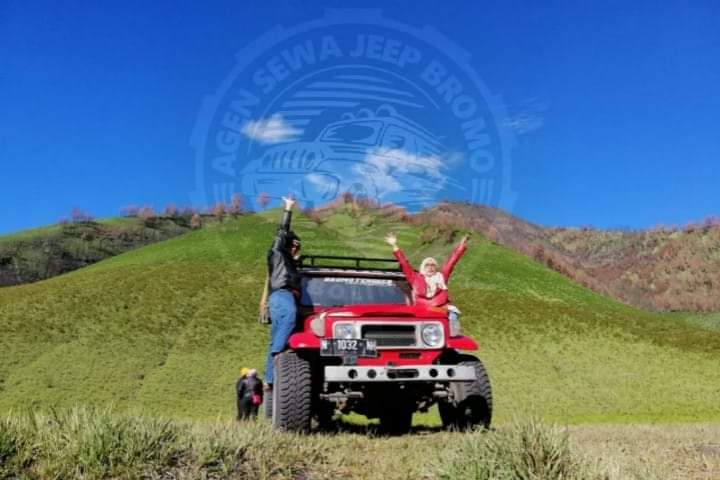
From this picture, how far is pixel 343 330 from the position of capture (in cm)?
809

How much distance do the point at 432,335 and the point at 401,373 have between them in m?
0.96

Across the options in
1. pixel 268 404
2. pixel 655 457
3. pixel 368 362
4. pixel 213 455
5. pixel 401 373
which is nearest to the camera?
pixel 213 455

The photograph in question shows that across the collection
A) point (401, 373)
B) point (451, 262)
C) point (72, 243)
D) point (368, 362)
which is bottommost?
point (401, 373)

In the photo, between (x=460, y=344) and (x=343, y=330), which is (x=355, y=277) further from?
(x=460, y=344)

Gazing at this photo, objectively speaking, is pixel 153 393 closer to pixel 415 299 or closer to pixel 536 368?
pixel 536 368

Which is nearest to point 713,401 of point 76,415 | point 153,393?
point 153,393

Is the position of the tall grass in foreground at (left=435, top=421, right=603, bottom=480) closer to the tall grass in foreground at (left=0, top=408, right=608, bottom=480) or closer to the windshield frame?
the tall grass in foreground at (left=0, top=408, right=608, bottom=480)

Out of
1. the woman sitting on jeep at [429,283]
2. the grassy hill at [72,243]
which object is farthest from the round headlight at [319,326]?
the grassy hill at [72,243]

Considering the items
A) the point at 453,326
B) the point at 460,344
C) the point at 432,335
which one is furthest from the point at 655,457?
the point at 453,326

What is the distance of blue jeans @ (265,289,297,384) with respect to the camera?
27.1 feet

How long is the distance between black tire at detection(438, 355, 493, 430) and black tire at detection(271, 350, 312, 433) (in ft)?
7.13

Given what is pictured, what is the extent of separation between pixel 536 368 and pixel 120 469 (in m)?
34.7

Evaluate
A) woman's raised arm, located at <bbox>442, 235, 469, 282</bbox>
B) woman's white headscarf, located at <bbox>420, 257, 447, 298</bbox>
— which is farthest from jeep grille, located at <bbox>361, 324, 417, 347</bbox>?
woman's raised arm, located at <bbox>442, 235, 469, 282</bbox>

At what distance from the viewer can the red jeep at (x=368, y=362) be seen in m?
7.61
